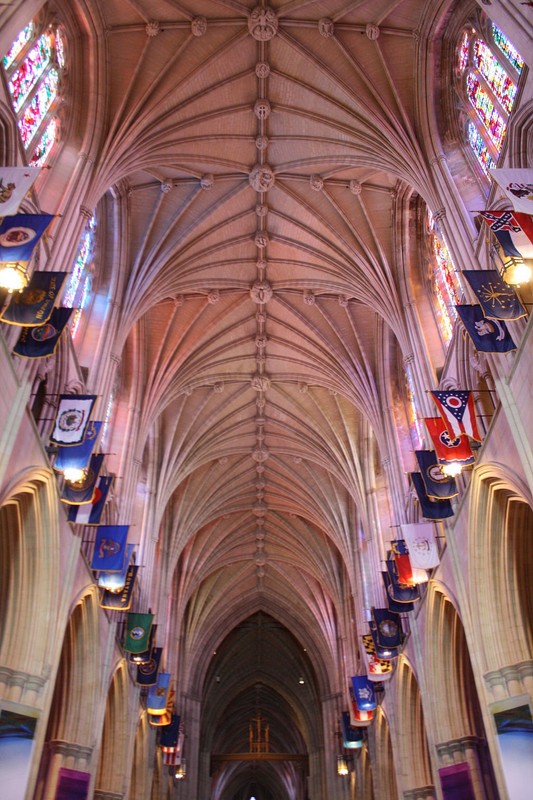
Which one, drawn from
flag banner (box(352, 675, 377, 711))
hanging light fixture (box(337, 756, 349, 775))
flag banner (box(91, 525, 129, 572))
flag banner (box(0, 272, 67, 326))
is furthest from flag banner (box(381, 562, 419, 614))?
hanging light fixture (box(337, 756, 349, 775))

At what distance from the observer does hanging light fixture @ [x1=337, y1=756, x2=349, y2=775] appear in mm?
33594

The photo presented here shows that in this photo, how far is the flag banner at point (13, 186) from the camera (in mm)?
9547

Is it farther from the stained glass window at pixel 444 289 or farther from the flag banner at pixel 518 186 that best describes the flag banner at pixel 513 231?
the stained glass window at pixel 444 289

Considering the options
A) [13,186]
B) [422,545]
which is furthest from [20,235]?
[422,545]

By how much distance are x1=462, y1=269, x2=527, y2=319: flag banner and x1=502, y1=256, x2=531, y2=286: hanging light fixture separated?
817mm

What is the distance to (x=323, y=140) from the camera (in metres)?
19.8

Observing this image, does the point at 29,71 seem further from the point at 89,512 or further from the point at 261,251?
the point at 261,251

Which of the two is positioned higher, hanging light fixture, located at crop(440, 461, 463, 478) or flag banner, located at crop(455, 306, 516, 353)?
flag banner, located at crop(455, 306, 516, 353)

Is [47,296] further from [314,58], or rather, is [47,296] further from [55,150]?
[314,58]

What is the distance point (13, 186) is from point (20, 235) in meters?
0.70

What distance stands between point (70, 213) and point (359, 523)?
2103cm

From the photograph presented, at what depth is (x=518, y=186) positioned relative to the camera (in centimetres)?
1024

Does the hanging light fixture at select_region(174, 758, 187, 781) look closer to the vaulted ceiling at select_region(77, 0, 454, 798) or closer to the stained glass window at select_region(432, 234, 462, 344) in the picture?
the vaulted ceiling at select_region(77, 0, 454, 798)

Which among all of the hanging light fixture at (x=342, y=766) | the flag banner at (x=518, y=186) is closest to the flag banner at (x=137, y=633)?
the flag banner at (x=518, y=186)
